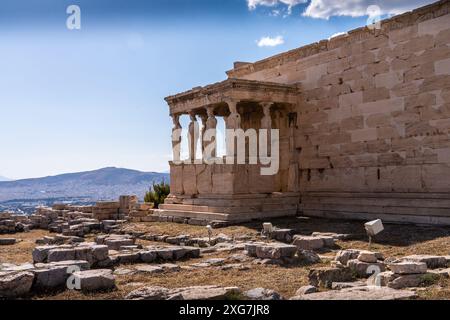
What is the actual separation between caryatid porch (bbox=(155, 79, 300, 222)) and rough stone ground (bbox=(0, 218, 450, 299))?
44.7 inches

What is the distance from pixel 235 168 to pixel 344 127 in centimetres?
370

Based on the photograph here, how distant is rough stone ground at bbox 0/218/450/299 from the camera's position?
7530 mm

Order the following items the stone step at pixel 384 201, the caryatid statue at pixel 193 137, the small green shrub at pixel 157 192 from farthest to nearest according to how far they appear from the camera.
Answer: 1. the small green shrub at pixel 157 192
2. the caryatid statue at pixel 193 137
3. the stone step at pixel 384 201

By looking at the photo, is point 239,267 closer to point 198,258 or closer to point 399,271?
point 198,258

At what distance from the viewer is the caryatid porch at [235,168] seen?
1695 cm

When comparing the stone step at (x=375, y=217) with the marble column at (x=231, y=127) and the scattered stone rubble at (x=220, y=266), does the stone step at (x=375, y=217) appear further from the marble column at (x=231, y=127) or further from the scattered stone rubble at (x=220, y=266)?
the marble column at (x=231, y=127)

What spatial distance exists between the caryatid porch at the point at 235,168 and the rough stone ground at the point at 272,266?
1136 mm

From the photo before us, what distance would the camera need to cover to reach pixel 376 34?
51.6 feet

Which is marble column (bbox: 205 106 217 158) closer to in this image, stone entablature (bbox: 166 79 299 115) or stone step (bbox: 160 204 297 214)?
stone entablature (bbox: 166 79 299 115)

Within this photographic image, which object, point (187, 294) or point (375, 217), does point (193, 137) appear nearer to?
point (375, 217)

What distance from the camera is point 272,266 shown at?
31.2 ft

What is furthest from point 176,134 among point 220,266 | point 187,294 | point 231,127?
point 187,294

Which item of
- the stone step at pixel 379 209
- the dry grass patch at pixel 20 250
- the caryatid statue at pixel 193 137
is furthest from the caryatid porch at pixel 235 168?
the dry grass patch at pixel 20 250
